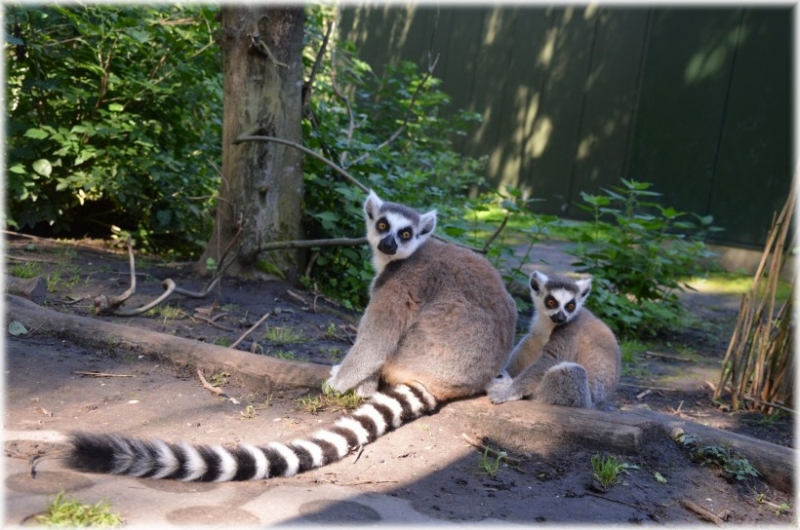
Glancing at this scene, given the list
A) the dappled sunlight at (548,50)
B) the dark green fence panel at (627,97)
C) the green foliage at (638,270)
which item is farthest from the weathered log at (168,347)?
the dappled sunlight at (548,50)

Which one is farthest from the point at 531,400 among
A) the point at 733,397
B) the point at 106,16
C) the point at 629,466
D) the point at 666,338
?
the point at 106,16

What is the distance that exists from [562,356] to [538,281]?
0.84 meters

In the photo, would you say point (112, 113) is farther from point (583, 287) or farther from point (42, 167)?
point (583, 287)

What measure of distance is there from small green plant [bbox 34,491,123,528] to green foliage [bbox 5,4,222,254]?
160 inches

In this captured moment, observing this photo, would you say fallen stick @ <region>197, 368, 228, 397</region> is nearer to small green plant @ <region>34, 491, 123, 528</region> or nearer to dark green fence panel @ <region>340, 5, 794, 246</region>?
small green plant @ <region>34, 491, 123, 528</region>

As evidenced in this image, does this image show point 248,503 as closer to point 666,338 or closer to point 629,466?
point 629,466

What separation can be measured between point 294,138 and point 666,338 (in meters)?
4.49

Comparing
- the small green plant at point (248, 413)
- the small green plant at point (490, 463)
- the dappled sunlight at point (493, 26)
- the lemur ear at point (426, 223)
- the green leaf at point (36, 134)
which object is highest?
the dappled sunlight at point (493, 26)

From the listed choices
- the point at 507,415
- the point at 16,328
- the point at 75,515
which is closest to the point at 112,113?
the point at 16,328

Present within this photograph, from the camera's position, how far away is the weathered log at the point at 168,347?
4.27 metres

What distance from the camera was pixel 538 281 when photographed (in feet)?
17.2

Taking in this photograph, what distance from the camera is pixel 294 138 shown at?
6.47 meters

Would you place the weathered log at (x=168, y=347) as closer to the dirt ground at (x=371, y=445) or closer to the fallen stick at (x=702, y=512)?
the dirt ground at (x=371, y=445)

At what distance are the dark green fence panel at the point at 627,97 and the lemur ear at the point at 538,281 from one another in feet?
18.7
